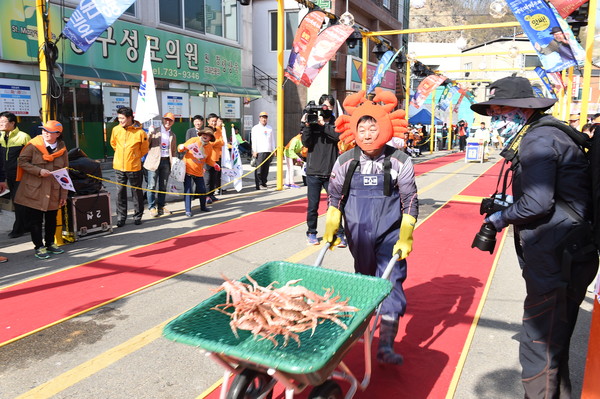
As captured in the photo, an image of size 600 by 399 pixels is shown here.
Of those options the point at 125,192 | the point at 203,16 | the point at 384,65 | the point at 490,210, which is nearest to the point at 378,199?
the point at 490,210

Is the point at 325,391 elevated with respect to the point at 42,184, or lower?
lower

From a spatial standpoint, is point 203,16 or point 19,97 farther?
point 203,16

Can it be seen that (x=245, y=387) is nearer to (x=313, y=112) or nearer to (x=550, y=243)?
(x=550, y=243)

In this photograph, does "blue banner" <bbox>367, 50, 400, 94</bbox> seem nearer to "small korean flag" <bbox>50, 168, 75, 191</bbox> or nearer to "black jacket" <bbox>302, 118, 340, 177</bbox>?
"black jacket" <bbox>302, 118, 340, 177</bbox>

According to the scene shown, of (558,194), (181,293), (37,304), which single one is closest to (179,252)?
(181,293)

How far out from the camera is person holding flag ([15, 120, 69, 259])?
6727 mm

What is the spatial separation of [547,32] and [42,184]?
981 cm

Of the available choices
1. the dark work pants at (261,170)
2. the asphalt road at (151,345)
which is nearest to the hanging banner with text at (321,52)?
the dark work pants at (261,170)

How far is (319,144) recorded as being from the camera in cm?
754

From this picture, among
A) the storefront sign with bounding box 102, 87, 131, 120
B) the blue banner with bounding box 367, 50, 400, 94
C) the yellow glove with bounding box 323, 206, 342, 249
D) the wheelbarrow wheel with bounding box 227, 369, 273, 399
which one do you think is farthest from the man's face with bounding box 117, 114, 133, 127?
the blue banner with bounding box 367, 50, 400, 94

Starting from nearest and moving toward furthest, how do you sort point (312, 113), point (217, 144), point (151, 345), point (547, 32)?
1. point (151, 345)
2. point (312, 113)
3. point (547, 32)
4. point (217, 144)

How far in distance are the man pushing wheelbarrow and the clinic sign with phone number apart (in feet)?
26.6

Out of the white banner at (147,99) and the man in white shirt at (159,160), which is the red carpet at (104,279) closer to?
the man in white shirt at (159,160)

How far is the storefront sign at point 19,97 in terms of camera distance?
13.0m
